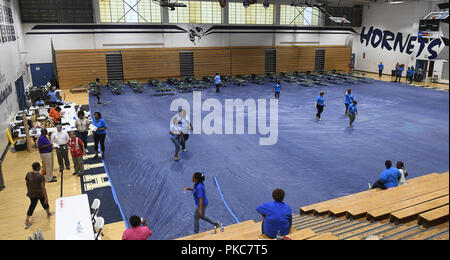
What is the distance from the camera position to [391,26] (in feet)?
98.1

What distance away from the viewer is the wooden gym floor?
6293 mm

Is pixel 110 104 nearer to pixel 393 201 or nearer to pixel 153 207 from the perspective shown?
pixel 153 207

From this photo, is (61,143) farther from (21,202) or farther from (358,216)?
(358,216)

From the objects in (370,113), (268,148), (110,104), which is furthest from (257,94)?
(268,148)

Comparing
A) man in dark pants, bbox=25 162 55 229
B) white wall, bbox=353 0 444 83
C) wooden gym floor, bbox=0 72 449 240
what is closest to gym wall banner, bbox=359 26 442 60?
white wall, bbox=353 0 444 83

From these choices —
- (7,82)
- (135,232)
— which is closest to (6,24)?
(7,82)

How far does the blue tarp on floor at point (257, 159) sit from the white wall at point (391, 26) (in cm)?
1461

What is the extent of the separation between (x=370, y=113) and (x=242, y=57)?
617 inches

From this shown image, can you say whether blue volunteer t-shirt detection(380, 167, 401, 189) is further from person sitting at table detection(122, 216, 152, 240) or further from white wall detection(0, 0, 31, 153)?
white wall detection(0, 0, 31, 153)

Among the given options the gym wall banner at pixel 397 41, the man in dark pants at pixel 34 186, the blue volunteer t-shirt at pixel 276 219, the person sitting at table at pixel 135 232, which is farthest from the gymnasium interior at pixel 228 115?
the person sitting at table at pixel 135 232

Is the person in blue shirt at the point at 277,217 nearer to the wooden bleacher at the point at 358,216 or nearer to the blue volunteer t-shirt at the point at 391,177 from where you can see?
the wooden bleacher at the point at 358,216

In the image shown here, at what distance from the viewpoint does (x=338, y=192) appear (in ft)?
25.8

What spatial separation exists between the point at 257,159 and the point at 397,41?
86.4 ft

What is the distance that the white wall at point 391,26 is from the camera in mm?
Answer: 27141
